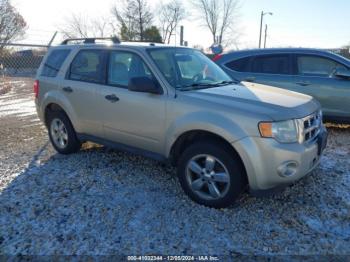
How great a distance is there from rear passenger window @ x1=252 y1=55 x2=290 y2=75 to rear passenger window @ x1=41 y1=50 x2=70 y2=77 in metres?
3.81

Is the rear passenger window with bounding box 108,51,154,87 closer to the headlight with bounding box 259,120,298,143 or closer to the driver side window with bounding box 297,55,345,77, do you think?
the headlight with bounding box 259,120,298,143

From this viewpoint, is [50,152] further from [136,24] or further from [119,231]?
[136,24]

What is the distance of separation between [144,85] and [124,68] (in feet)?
2.40

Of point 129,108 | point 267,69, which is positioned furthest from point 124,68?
point 267,69

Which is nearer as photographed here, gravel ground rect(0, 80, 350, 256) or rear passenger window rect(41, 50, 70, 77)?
gravel ground rect(0, 80, 350, 256)

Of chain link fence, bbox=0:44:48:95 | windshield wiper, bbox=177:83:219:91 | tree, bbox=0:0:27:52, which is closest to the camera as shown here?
windshield wiper, bbox=177:83:219:91

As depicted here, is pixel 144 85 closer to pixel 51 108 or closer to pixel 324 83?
pixel 51 108

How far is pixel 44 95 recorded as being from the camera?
5203mm

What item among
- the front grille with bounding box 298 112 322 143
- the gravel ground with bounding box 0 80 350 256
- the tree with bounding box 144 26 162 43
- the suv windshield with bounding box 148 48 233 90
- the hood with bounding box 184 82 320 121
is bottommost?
the gravel ground with bounding box 0 80 350 256

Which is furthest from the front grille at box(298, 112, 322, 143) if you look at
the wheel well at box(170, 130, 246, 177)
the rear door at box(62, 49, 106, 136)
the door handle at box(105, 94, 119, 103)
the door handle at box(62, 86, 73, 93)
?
the door handle at box(62, 86, 73, 93)

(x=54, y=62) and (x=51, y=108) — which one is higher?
(x=54, y=62)

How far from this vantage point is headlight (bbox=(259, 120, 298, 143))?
3.06 m

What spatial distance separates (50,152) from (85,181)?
61.6 inches

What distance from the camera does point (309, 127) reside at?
3389 mm
